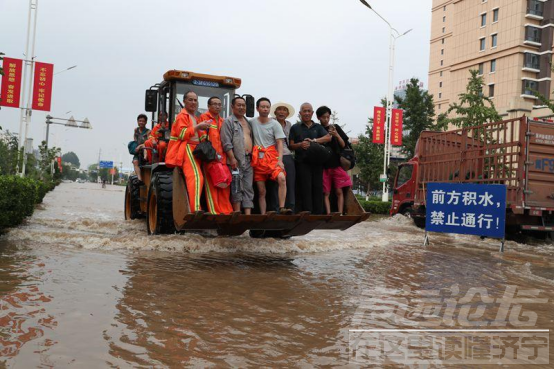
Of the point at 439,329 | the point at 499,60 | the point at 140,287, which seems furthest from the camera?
the point at 499,60

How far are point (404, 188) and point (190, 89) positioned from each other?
10.6 m

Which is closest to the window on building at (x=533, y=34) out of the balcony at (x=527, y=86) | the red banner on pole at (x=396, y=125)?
the balcony at (x=527, y=86)

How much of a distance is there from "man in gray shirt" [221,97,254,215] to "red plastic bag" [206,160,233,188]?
0.10m

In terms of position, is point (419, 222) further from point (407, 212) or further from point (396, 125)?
point (396, 125)

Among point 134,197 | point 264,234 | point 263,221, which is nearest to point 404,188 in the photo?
point 264,234

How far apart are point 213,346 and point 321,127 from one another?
4.41m

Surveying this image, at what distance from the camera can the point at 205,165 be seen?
22.5 ft

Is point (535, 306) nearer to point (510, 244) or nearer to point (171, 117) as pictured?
point (171, 117)

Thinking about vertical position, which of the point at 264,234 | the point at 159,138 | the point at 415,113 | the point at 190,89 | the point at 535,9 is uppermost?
the point at 535,9

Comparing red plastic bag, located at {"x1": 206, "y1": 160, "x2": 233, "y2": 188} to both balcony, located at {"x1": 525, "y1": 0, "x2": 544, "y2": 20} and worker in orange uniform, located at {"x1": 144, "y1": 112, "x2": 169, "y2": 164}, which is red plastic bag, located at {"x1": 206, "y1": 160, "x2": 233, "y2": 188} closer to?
worker in orange uniform, located at {"x1": 144, "y1": 112, "x2": 169, "y2": 164}

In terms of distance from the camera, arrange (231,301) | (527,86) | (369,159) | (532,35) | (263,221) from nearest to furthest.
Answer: (231,301), (263,221), (369,159), (527,86), (532,35)

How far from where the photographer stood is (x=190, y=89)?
30.2 ft

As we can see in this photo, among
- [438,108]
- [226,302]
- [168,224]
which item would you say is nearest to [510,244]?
[168,224]

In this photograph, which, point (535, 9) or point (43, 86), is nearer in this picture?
point (43, 86)
